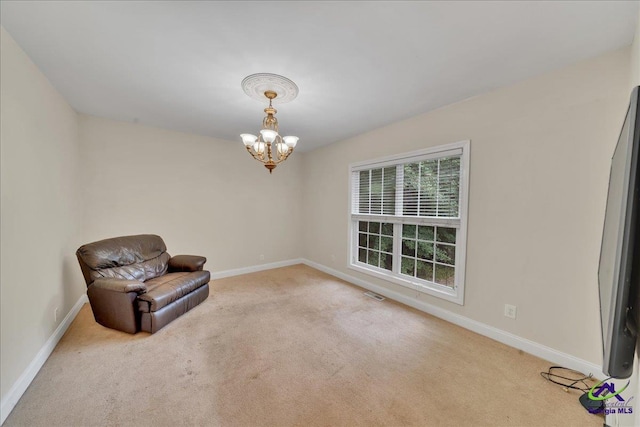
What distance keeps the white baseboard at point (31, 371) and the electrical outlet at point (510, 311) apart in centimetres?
388

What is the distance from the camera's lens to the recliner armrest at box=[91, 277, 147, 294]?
2355mm

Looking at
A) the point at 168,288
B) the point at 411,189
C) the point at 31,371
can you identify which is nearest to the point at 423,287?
the point at 411,189

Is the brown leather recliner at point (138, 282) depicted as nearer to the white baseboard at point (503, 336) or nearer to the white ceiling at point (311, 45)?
the white ceiling at point (311, 45)

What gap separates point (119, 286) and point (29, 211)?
37.3 inches

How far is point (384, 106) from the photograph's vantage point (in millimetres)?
2781

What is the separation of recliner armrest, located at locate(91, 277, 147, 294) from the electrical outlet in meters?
3.66

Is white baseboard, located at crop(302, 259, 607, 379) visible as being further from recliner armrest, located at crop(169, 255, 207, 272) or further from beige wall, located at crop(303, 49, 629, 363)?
recliner armrest, located at crop(169, 255, 207, 272)

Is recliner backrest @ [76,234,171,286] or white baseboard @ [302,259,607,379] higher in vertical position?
recliner backrest @ [76,234,171,286]

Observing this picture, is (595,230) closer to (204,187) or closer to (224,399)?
(224,399)

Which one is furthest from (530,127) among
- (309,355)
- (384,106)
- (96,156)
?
(96,156)

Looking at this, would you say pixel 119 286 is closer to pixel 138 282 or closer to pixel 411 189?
pixel 138 282

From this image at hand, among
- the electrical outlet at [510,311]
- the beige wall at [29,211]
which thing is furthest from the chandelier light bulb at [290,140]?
the electrical outlet at [510,311]

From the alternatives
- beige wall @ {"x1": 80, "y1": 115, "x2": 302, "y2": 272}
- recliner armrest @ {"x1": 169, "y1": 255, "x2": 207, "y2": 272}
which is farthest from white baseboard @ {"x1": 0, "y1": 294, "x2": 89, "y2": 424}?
beige wall @ {"x1": 80, "y1": 115, "x2": 302, "y2": 272}

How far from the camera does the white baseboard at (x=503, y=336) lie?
74.7 inches
